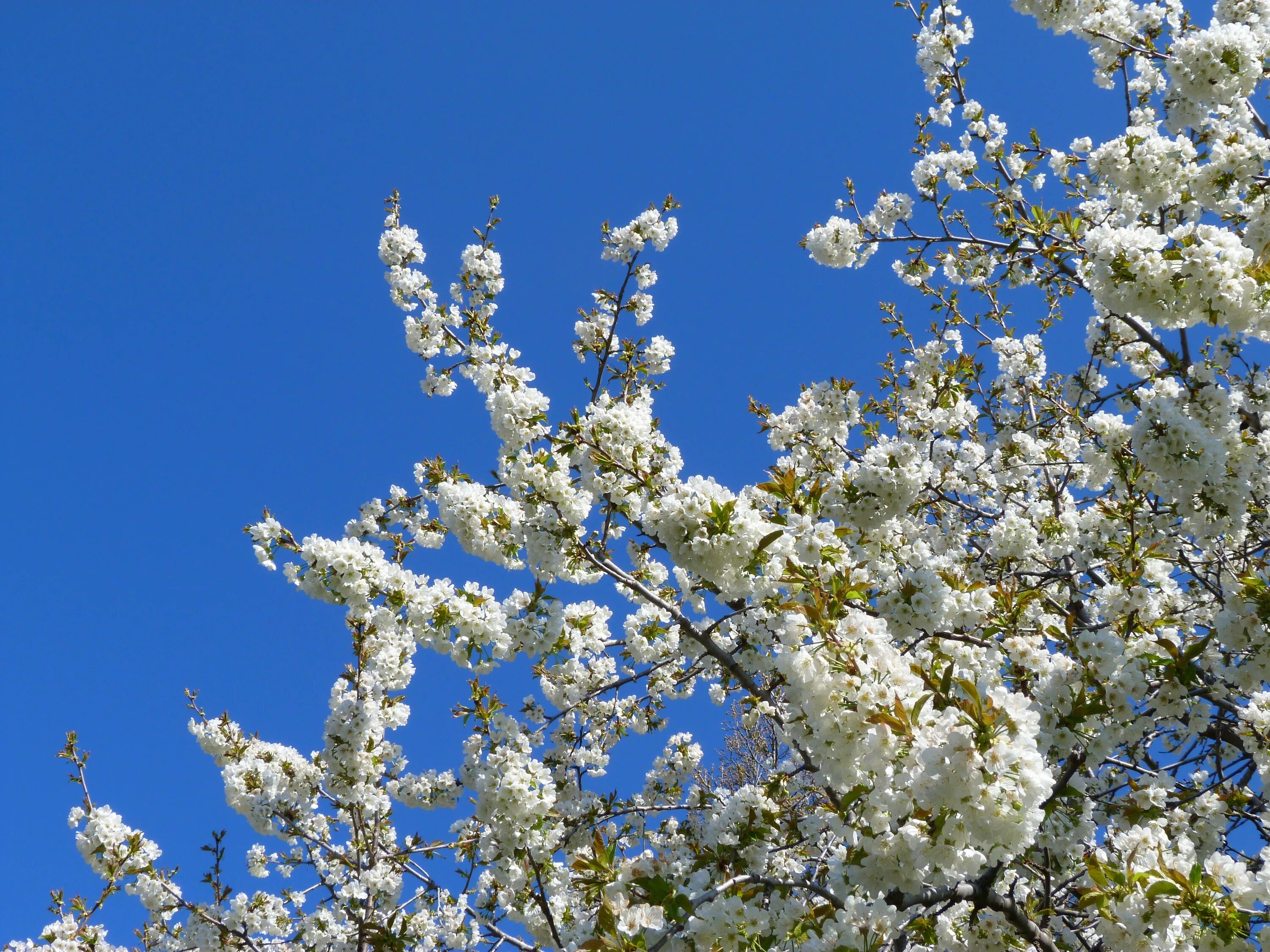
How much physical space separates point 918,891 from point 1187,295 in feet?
10.3

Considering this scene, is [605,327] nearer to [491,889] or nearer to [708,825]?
[708,825]

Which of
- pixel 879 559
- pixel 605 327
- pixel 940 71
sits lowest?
pixel 879 559

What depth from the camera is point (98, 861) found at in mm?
6113

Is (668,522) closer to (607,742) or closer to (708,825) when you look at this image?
(708,825)

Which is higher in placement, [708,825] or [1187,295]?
[1187,295]

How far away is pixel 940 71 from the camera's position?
24.3 feet

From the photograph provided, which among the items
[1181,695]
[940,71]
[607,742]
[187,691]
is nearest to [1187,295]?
[1181,695]

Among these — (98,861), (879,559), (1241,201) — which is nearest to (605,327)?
(879,559)

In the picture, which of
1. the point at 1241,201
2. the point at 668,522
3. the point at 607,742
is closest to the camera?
the point at 668,522

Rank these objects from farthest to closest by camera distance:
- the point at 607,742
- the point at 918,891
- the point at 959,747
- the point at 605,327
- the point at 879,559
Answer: the point at 607,742 < the point at 605,327 < the point at 879,559 < the point at 918,891 < the point at 959,747

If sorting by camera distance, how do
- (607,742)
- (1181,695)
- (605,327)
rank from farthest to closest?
(607,742) < (605,327) < (1181,695)

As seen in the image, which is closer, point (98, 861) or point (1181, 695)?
point (1181, 695)

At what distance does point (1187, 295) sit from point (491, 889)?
6646mm

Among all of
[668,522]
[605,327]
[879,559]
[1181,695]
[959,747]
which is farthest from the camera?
[605,327]
